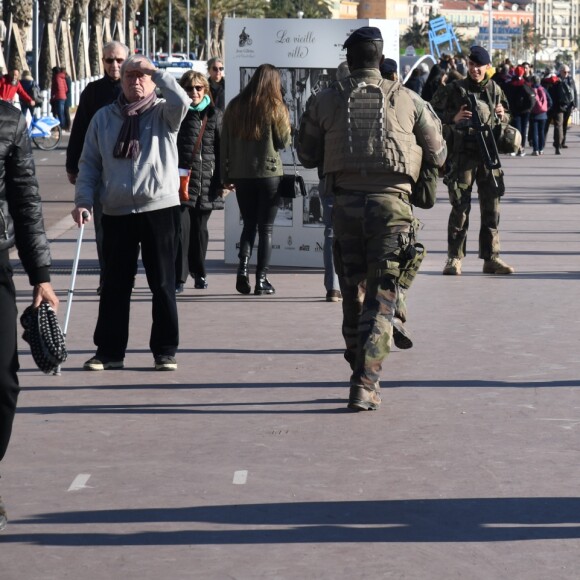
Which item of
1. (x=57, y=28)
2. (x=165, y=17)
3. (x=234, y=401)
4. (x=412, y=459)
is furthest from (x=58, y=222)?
(x=165, y=17)

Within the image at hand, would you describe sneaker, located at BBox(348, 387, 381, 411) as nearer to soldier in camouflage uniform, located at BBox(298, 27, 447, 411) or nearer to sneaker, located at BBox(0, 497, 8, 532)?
soldier in camouflage uniform, located at BBox(298, 27, 447, 411)

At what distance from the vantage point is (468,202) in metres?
12.7

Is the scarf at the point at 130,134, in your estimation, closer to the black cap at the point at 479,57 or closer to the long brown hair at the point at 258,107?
the long brown hair at the point at 258,107

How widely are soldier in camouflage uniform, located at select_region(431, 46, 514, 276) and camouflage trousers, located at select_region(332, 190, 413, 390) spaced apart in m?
4.60

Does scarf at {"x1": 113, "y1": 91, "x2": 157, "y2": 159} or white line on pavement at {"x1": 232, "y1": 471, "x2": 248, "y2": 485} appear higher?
scarf at {"x1": 113, "y1": 91, "x2": 157, "y2": 159}

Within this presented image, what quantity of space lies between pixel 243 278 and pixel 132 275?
3143 millimetres

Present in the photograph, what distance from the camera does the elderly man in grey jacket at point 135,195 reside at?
27.5 feet

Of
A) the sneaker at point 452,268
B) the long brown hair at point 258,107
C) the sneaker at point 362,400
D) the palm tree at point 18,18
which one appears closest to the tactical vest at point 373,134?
the sneaker at point 362,400

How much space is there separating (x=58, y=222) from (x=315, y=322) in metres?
7.94

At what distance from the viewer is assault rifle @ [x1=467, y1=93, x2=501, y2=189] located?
1217cm

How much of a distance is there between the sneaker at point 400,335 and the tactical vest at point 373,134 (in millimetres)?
929

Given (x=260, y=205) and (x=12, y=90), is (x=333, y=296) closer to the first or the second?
(x=260, y=205)

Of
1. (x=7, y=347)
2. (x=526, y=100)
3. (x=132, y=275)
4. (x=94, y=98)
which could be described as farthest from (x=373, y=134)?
(x=526, y=100)

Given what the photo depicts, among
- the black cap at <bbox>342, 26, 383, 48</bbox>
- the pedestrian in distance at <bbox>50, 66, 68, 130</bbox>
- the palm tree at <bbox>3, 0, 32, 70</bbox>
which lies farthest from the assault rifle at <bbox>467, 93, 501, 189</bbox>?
the palm tree at <bbox>3, 0, 32, 70</bbox>
